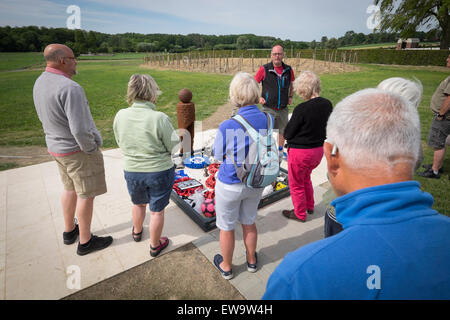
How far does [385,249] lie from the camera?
2.14ft

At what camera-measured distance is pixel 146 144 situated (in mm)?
2221

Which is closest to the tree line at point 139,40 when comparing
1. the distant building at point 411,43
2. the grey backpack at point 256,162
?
the distant building at point 411,43

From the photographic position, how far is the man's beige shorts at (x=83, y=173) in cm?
239

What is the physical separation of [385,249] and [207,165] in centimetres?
432

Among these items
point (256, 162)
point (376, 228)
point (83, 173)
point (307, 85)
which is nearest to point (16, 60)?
point (83, 173)

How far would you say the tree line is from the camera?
31.4 meters

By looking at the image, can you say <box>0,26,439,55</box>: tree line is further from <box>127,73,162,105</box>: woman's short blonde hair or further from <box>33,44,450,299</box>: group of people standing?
<box>127,73,162,105</box>: woman's short blonde hair

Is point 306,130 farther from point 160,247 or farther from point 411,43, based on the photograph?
point 411,43

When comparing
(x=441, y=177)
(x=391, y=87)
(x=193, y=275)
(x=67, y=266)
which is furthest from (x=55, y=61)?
(x=441, y=177)

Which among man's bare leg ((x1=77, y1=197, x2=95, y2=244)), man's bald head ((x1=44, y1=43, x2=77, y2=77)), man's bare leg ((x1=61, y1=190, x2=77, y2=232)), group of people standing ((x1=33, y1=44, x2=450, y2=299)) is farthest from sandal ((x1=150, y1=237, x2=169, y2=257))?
man's bald head ((x1=44, y1=43, x2=77, y2=77))

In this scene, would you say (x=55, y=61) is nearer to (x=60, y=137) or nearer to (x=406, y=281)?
(x=60, y=137)

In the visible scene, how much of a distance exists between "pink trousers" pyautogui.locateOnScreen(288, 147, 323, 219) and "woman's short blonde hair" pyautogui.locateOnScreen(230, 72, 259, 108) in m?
1.16

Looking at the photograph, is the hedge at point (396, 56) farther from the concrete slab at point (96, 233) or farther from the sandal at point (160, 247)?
the sandal at point (160, 247)
